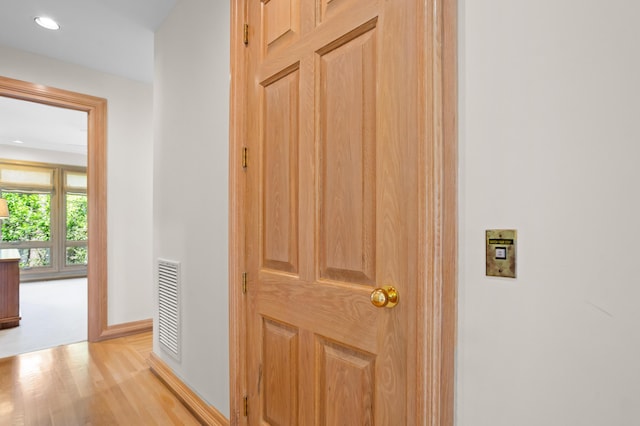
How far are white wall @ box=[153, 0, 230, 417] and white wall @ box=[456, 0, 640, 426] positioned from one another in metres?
1.32

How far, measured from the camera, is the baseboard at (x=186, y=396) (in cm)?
182

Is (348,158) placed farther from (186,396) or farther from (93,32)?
(93,32)

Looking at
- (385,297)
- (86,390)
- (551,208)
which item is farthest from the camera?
(86,390)

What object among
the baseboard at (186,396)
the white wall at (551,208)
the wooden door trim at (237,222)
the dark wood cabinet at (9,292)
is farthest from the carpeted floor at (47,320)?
the white wall at (551,208)

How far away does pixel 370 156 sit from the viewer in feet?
3.42

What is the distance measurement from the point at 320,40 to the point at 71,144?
7.60m

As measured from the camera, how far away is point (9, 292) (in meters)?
3.79

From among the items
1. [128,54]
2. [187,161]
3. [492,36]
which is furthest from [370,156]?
[128,54]

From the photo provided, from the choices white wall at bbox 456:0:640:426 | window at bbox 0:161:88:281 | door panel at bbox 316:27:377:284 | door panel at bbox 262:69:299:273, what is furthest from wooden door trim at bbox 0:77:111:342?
window at bbox 0:161:88:281

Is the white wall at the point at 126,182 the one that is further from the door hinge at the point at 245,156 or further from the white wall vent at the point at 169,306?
the door hinge at the point at 245,156

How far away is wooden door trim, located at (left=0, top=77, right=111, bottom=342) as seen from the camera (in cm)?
328

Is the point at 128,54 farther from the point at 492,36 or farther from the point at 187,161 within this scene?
the point at 492,36

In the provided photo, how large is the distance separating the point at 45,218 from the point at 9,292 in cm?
444

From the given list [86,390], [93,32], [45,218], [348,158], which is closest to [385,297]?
[348,158]
